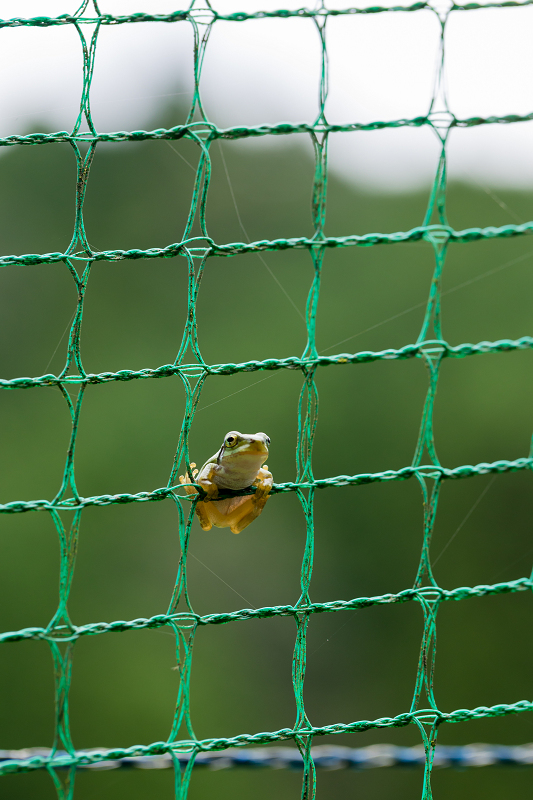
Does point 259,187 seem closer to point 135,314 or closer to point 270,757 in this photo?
point 135,314

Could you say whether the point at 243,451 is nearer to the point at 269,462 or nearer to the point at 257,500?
the point at 257,500

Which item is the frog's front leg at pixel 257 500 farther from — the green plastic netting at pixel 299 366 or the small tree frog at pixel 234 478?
the green plastic netting at pixel 299 366

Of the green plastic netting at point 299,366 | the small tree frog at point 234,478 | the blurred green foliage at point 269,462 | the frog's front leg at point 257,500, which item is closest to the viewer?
the green plastic netting at point 299,366

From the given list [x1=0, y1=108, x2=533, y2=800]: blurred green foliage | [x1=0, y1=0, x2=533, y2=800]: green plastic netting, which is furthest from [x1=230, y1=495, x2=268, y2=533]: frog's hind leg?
[x1=0, y1=108, x2=533, y2=800]: blurred green foliage

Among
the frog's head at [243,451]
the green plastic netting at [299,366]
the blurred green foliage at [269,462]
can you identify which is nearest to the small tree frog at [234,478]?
the frog's head at [243,451]

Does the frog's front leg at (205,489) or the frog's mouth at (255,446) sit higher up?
the frog's mouth at (255,446)

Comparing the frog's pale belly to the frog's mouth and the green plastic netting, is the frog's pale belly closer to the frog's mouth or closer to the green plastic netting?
the frog's mouth

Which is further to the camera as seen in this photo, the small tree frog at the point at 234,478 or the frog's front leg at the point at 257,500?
the small tree frog at the point at 234,478

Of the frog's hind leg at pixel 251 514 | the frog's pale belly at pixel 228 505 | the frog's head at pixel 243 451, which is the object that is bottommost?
the frog's hind leg at pixel 251 514
